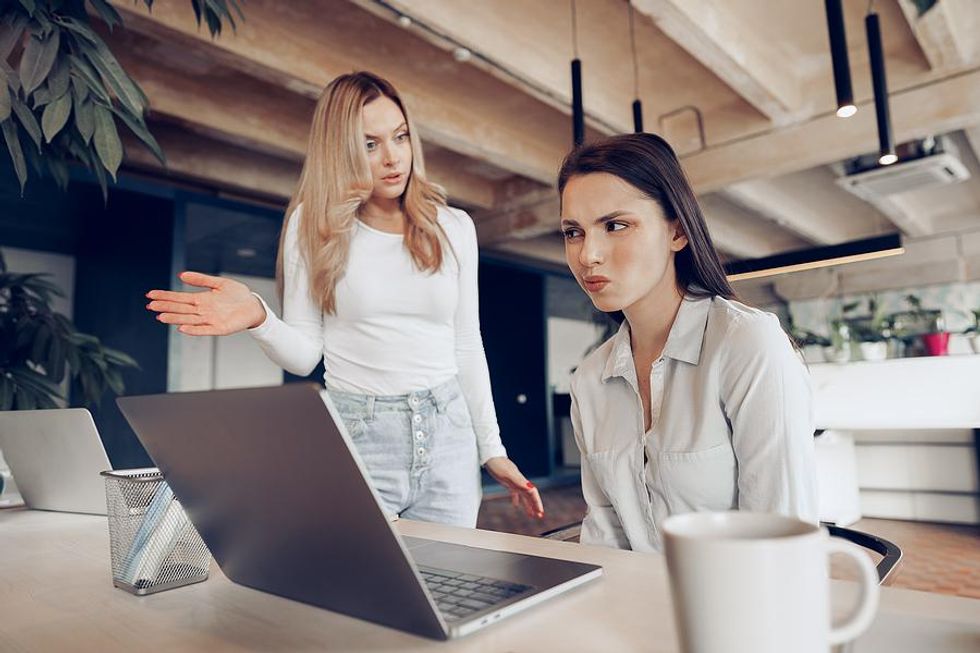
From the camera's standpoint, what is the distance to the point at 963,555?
3.81m

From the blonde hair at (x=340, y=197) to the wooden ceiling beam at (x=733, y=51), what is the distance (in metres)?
1.96

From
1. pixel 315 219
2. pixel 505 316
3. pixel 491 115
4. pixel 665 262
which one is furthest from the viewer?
pixel 505 316

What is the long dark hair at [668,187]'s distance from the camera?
44.7 inches

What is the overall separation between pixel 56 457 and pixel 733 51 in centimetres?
344

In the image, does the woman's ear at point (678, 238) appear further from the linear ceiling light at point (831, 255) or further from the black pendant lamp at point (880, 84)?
the linear ceiling light at point (831, 255)

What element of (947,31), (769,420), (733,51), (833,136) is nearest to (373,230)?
(769,420)

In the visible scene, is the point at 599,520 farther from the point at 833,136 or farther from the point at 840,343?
the point at 840,343

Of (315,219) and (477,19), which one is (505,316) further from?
(315,219)

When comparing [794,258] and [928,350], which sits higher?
[794,258]

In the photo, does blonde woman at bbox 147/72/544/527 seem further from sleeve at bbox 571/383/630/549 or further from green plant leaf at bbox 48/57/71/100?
green plant leaf at bbox 48/57/71/100

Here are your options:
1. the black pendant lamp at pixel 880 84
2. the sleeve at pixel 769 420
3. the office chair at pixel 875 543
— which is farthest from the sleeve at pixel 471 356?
the black pendant lamp at pixel 880 84

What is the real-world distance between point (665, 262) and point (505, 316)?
20.5 feet

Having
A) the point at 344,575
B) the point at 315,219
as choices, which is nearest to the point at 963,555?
the point at 315,219

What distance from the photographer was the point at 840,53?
99.7 inches
